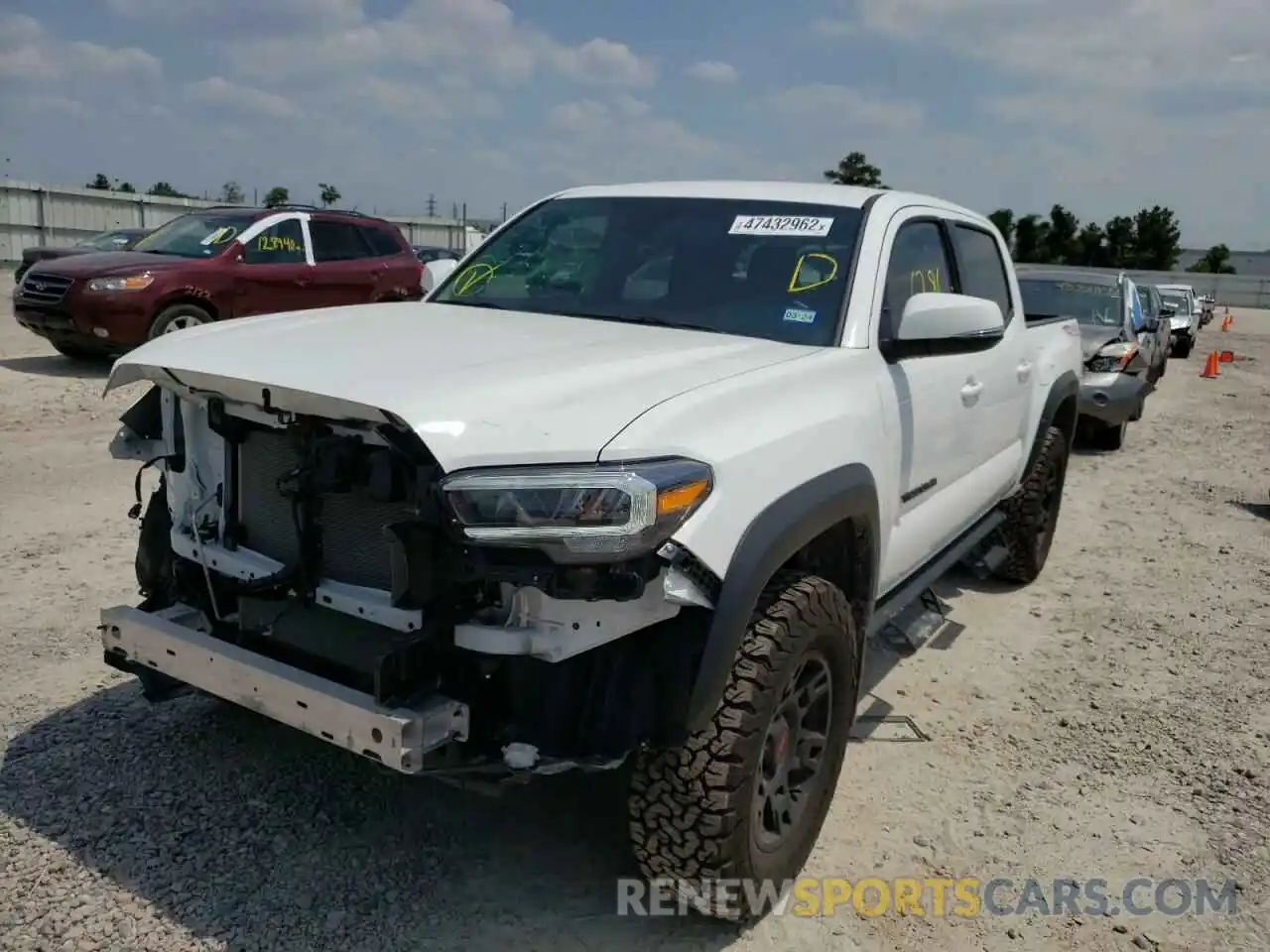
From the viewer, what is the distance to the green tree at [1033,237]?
209ft

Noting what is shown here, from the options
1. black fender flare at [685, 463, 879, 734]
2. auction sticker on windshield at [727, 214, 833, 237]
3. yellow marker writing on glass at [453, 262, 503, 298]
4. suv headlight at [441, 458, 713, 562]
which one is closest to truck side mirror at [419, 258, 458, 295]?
yellow marker writing on glass at [453, 262, 503, 298]

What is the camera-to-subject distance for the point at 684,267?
3643 millimetres

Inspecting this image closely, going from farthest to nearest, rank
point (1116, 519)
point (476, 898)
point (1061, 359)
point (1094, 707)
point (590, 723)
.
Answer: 1. point (1116, 519)
2. point (1061, 359)
3. point (1094, 707)
4. point (476, 898)
5. point (590, 723)

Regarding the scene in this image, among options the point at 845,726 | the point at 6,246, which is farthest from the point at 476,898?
the point at 6,246

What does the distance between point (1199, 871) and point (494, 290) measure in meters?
3.01

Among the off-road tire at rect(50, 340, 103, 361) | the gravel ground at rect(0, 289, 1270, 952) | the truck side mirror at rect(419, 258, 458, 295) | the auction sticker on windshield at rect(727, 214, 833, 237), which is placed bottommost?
the gravel ground at rect(0, 289, 1270, 952)

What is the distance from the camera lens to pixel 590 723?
7.82ft

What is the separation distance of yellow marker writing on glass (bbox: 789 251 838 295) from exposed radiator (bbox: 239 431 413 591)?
5.17ft

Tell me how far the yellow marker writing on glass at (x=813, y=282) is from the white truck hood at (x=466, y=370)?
30cm

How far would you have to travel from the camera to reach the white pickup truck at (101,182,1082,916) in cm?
223

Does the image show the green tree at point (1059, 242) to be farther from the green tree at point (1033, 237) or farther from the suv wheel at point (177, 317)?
the suv wheel at point (177, 317)

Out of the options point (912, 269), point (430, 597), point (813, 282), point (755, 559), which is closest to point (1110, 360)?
point (912, 269)

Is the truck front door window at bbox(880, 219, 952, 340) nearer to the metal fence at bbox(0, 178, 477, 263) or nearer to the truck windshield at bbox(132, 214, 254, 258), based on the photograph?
the truck windshield at bbox(132, 214, 254, 258)

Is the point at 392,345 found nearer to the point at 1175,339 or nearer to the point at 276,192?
the point at 1175,339
